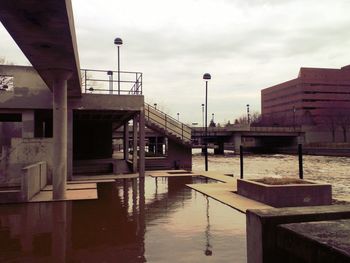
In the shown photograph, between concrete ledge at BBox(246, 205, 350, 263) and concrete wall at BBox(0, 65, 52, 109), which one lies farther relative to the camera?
concrete wall at BBox(0, 65, 52, 109)

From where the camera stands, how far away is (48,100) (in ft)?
→ 68.2

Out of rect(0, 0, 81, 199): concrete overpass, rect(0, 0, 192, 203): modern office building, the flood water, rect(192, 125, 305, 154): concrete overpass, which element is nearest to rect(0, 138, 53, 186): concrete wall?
rect(0, 0, 192, 203): modern office building

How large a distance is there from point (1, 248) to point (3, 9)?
4.77 metres

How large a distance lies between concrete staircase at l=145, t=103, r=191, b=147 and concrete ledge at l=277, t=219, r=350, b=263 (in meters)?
21.6

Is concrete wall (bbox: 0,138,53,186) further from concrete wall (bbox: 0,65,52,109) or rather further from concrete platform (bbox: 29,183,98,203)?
concrete wall (bbox: 0,65,52,109)

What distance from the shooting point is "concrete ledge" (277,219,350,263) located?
332 centimetres

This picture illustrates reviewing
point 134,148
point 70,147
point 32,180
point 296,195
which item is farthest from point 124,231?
point 134,148

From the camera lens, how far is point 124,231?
903 centimetres

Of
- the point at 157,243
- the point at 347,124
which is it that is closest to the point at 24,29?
the point at 157,243

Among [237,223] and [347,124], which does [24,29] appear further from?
[347,124]

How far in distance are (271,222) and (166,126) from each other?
2228 cm

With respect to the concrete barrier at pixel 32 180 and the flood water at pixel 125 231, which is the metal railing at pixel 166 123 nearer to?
the concrete barrier at pixel 32 180

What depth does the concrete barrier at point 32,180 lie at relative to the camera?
523 inches

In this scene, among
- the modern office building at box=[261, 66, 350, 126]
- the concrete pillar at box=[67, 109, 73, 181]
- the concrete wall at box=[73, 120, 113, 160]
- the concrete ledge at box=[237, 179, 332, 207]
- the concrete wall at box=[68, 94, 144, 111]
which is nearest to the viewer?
the concrete ledge at box=[237, 179, 332, 207]
